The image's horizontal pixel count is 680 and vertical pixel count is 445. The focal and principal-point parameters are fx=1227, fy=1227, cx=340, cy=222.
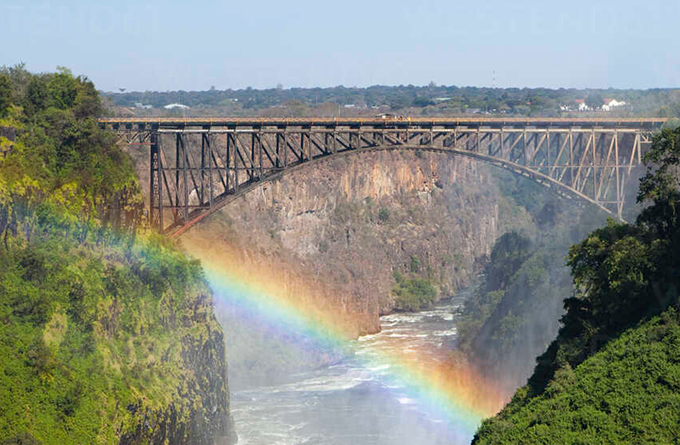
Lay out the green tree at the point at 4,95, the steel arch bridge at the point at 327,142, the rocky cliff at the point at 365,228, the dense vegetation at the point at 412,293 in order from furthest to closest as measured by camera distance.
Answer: the dense vegetation at the point at 412,293 < the rocky cliff at the point at 365,228 < the steel arch bridge at the point at 327,142 < the green tree at the point at 4,95

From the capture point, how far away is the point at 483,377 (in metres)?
80.6

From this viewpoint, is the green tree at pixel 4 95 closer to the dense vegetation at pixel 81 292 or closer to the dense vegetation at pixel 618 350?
the dense vegetation at pixel 81 292

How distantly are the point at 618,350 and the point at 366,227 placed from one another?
8759 cm

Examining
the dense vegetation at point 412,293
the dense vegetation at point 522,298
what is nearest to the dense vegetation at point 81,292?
the dense vegetation at point 522,298


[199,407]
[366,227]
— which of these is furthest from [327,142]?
[366,227]

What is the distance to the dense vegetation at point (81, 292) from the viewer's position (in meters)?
48.7

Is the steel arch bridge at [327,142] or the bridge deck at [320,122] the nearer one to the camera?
the steel arch bridge at [327,142]

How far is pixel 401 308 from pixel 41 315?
71.7 m

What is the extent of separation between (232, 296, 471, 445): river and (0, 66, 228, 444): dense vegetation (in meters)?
5.71

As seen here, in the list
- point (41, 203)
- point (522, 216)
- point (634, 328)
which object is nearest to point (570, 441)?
point (634, 328)

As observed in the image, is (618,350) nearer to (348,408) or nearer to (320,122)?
(320,122)

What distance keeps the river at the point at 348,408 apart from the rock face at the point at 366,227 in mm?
10327

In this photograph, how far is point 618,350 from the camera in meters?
41.6

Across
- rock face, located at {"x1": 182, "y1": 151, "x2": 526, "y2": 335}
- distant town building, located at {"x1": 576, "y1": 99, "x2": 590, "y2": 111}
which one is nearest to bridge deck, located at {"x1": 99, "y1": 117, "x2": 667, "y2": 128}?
rock face, located at {"x1": 182, "y1": 151, "x2": 526, "y2": 335}
